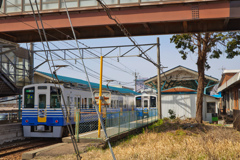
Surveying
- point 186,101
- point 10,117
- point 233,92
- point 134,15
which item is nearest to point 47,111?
point 10,117

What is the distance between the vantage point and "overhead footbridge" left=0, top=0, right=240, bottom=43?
39.3 feet

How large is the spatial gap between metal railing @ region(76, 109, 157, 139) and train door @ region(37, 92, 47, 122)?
1946 millimetres

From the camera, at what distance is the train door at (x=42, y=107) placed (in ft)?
50.8

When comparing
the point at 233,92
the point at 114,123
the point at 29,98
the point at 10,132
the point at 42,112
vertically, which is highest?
the point at 233,92

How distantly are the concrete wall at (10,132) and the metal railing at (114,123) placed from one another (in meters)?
3.77

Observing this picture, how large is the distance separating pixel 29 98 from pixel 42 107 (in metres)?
0.93

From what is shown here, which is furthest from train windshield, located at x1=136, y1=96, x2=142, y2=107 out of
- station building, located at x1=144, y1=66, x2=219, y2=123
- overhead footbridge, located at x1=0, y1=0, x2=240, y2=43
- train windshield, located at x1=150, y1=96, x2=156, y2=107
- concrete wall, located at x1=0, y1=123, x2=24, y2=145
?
overhead footbridge, located at x1=0, y1=0, x2=240, y2=43

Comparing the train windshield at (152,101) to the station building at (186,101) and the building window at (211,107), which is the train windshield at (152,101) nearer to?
the station building at (186,101)

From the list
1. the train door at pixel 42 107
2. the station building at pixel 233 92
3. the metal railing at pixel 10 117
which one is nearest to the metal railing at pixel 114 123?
the train door at pixel 42 107

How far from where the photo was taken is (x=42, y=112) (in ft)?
51.0

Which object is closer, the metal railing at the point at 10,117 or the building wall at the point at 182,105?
the metal railing at the point at 10,117

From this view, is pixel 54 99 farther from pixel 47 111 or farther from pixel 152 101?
pixel 152 101

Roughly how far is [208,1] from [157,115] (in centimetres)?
1472

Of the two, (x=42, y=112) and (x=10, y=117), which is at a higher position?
(x=42, y=112)
